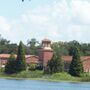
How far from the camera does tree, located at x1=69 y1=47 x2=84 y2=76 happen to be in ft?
407

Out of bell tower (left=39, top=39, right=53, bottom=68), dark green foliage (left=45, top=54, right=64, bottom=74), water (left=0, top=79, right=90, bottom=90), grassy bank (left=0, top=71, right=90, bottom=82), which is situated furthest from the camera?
bell tower (left=39, top=39, right=53, bottom=68)

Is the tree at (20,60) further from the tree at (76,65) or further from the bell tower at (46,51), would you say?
the bell tower at (46,51)

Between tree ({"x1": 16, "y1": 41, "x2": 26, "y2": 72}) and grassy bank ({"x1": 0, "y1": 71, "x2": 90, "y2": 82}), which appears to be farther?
tree ({"x1": 16, "y1": 41, "x2": 26, "y2": 72})

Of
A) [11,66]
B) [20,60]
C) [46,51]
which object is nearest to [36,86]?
[20,60]

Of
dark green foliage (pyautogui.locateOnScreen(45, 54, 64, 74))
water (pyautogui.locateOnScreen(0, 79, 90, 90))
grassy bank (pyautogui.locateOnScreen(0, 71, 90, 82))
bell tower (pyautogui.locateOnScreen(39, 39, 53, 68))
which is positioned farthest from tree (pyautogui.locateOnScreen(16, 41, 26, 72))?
water (pyautogui.locateOnScreen(0, 79, 90, 90))

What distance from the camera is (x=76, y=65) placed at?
125 metres

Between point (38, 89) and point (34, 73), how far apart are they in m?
51.8

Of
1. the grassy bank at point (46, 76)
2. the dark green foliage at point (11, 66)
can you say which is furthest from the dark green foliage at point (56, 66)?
the dark green foliage at point (11, 66)

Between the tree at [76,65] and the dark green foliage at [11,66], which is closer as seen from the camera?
the tree at [76,65]

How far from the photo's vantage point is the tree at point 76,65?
124 metres

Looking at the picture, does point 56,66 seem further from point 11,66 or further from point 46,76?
point 11,66

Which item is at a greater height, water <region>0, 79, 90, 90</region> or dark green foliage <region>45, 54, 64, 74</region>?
dark green foliage <region>45, 54, 64, 74</region>

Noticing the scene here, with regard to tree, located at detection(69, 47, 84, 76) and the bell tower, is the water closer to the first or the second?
tree, located at detection(69, 47, 84, 76)

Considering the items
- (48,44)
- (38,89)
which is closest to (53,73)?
(48,44)
